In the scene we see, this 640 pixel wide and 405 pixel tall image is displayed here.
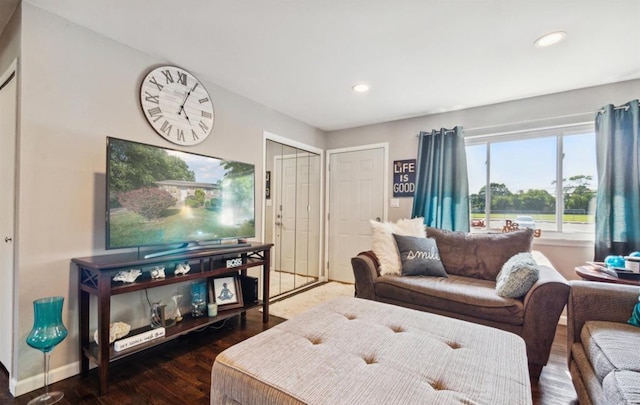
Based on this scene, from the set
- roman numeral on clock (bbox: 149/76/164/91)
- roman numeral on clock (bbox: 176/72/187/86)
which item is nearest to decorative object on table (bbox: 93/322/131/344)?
roman numeral on clock (bbox: 149/76/164/91)

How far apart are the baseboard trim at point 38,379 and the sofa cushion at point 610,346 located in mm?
2912

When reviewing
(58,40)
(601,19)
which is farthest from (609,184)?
(58,40)

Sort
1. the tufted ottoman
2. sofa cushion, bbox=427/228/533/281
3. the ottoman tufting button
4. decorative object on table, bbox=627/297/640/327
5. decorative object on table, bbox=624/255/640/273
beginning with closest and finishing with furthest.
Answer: the tufted ottoman < the ottoman tufting button < decorative object on table, bbox=627/297/640/327 < decorative object on table, bbox=624/255/640/273 < sofa cushion, bbox=427/228/533/281

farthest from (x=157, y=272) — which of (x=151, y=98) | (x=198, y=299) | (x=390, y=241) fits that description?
(x=390, y=241)

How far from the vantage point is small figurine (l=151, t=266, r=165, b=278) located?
1.92 m

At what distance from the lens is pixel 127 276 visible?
5.91 ft

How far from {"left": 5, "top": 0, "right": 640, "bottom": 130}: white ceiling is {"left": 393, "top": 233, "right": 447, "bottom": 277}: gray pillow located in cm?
152

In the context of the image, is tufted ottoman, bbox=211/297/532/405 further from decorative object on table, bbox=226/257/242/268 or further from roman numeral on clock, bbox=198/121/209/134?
roman numeral on clock, bbox=198/121/209/134

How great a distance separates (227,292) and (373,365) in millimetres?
1781

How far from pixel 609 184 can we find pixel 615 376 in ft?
7.21

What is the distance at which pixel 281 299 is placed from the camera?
3.45m

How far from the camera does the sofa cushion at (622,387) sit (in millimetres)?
966

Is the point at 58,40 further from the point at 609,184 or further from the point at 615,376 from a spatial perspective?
the point at 609,184

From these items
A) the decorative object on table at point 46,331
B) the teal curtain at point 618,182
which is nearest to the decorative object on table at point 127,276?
the decorative object on table at point 46,331
